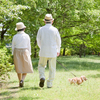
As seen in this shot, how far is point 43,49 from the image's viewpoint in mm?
7367

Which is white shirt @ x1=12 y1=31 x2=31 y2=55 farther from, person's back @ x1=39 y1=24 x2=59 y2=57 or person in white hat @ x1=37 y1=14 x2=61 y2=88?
person's back @ x1=39 y1=24 x2=59 y2=57

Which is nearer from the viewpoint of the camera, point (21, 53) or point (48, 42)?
point (48, 42)

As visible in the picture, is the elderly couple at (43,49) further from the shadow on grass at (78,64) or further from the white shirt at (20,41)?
the shadow on grass at (78,64)

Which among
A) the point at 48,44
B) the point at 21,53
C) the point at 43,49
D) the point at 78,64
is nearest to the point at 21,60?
the point at 21,53

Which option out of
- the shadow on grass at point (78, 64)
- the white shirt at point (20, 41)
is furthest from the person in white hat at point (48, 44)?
the shadow on grass at point (78, 64)

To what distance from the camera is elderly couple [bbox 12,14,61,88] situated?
24.1 feet

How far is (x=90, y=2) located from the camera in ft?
59.6

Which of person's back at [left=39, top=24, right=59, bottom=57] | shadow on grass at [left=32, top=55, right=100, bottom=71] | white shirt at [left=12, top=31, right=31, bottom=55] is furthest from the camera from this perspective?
shadow on grass at [left=32, top=55, right=100, bottom=71]

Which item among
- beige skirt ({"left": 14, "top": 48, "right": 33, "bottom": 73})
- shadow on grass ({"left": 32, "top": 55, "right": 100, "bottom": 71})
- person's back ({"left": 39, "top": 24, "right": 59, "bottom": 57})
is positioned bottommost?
shadow on grass ({"left": 32, "top": 55, "right": 100, "bottom": 71})

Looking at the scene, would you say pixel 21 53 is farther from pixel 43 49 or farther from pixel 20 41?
pixel 43 49

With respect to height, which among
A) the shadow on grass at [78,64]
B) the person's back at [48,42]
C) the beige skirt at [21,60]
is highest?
the person's back at [48,42]

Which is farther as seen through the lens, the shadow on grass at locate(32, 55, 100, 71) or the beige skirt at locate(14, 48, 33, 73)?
the shadow on grass at locate(32, 55, 100, 71)

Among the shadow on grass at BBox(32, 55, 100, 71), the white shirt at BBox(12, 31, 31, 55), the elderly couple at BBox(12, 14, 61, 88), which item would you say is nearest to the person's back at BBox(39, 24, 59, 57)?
the elderly couple at BBox(12, 14, 61, 88)

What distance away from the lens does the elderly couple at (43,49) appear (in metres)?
7.35
